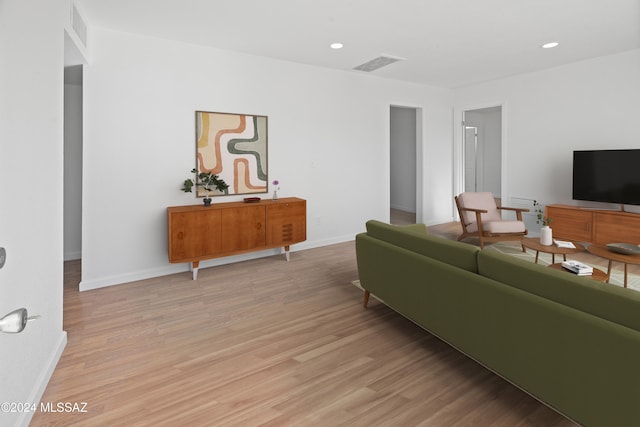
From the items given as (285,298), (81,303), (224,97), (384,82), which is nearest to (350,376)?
(285,298)

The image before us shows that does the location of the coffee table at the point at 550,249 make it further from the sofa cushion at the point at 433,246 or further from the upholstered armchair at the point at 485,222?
the sofa cushion at the point at 433,246

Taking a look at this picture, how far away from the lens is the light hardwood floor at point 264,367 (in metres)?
1.92

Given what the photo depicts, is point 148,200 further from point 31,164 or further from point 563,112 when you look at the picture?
point 563,112

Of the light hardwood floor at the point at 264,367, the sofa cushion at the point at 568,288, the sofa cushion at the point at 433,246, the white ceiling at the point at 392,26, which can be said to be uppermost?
the white ceiling at the point at 392,26

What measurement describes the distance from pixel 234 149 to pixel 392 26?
92.9 inches

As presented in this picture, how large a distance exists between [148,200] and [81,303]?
50.3 inches

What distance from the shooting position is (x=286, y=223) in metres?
4.79

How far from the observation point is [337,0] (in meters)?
3.30

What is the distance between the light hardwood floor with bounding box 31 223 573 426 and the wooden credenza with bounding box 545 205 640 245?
3.58 metres

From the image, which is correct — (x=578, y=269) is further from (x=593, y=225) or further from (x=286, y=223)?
(x=286, y=223)

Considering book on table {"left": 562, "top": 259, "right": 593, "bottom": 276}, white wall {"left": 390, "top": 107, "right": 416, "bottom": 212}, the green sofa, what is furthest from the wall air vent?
white wall {"left": 390, "top": 107, "right": 416, "bottom": 212}

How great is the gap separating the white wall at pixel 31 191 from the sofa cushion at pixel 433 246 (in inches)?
Result: 89.4

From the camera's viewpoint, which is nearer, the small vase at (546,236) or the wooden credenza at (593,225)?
the small vase at (546,236)

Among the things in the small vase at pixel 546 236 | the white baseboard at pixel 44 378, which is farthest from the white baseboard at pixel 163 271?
the small vase at pixel 546 236
